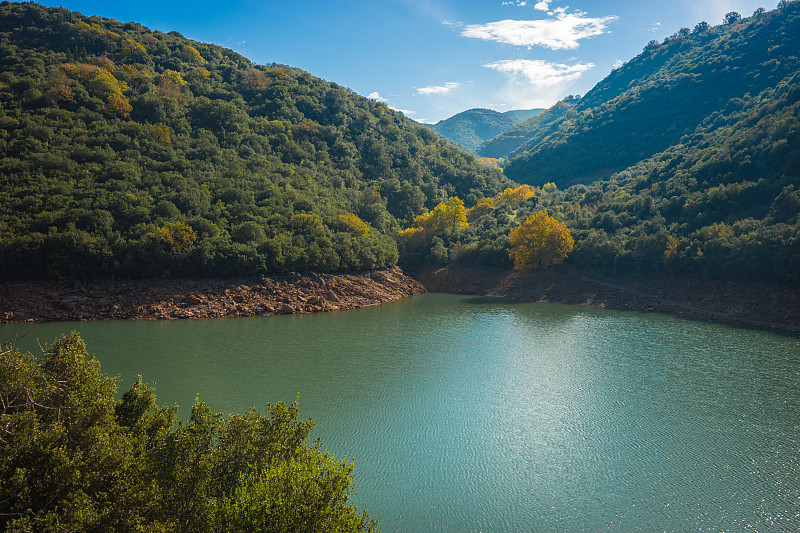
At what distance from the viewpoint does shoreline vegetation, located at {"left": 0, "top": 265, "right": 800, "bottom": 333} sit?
29859mm

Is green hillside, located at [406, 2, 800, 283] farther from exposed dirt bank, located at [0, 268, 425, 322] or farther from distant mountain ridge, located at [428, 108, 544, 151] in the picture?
distant mountain ridge, located at [428, 108, 544, 151]

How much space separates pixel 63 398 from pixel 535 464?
11884mm

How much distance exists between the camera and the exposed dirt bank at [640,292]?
30219mm

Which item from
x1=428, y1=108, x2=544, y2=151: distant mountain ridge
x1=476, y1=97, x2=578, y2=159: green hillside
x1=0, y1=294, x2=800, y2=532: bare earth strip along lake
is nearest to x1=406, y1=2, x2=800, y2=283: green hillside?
x1=0, y1=294, x2=800, y2=532: bare earth strip along lake

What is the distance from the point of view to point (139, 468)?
727 centimetres

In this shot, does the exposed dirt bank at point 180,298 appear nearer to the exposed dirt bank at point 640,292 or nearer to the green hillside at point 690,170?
the exposed dirt bank at point 640,292

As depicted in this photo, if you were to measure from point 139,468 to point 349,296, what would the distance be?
110 ft

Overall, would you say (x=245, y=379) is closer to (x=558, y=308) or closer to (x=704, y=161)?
(x=558, y=308)

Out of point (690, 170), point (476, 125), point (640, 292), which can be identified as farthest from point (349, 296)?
point (476, 125)

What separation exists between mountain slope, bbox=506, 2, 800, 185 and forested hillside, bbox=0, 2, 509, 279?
17.4m

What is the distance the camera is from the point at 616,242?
42.3m

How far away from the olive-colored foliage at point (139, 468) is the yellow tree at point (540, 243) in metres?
40.7

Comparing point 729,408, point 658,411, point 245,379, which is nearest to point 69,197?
point 245,379

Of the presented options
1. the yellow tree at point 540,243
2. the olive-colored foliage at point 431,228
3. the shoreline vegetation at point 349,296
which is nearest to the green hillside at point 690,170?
the olive-colored foliage at point 431,228
